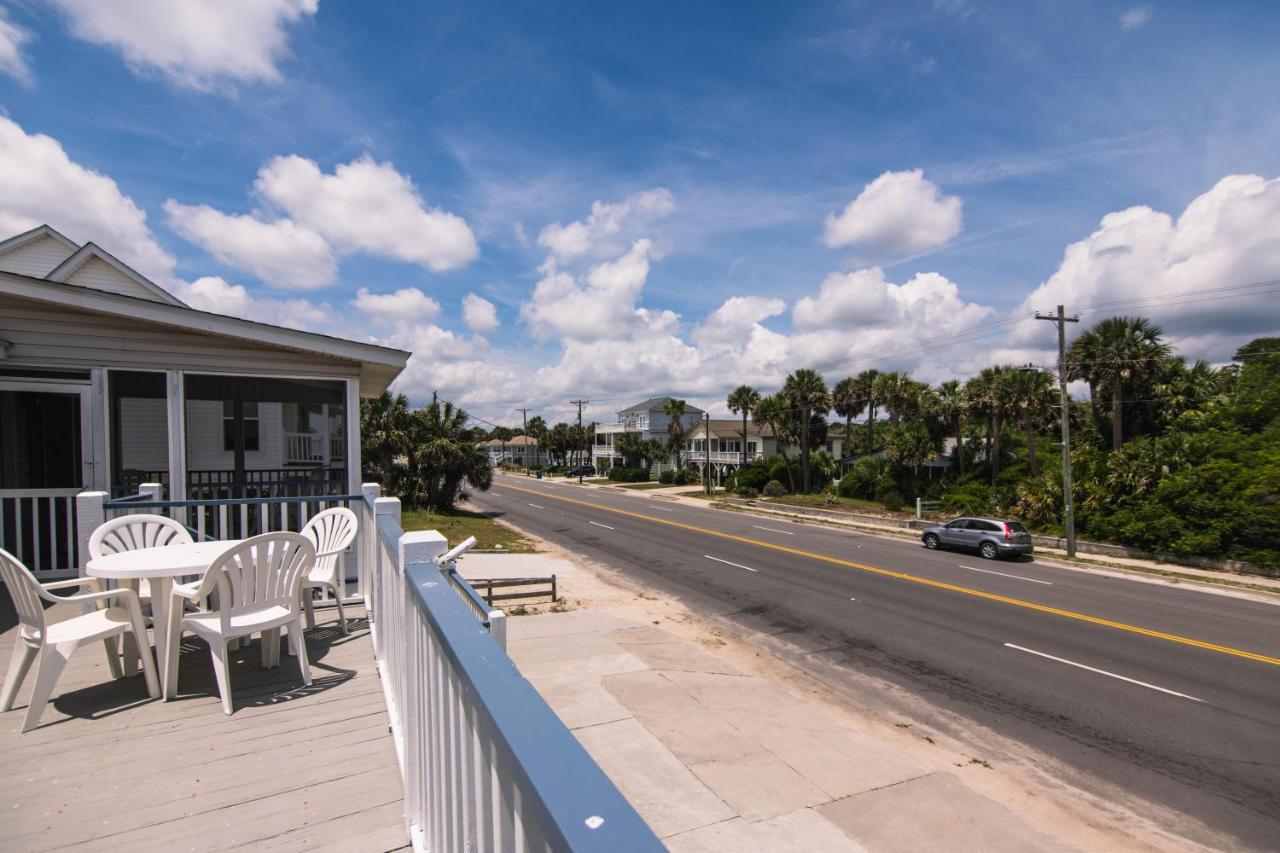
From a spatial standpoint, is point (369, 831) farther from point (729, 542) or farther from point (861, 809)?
point (729, 542)

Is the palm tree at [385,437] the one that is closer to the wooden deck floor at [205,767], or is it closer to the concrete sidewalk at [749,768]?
the concrete sidewalk at [749,768]

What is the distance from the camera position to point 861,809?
5871 mm

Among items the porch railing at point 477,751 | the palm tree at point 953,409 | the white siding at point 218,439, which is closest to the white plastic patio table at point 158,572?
the porch railing at point 477,751

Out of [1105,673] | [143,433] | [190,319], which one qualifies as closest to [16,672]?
[190,319]

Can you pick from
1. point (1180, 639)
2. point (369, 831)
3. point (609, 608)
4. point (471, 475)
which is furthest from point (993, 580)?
point (471, 475)

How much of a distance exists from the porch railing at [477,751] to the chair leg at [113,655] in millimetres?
2774

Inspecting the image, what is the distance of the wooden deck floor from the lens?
2.81 meters

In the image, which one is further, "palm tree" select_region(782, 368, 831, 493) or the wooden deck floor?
"palm tree" select_region(782, 368, 831, 493)

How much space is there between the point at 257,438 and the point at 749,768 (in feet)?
46.2

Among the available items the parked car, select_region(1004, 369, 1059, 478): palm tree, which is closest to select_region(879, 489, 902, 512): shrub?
select_region(1004, 369, 1059, 478): palm tree

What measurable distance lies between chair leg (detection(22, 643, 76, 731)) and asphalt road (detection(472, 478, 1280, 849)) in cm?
931

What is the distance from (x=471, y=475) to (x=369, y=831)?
29.9 m

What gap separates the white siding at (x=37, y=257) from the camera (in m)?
12.8

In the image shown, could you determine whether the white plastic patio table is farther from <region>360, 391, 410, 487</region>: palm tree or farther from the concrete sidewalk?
<region>360, 391, 410, 487</region>: palm tree
